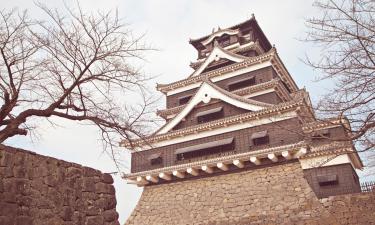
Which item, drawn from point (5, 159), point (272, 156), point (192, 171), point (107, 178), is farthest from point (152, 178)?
point (5, 159)

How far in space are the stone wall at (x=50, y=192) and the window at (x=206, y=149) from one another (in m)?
9.99

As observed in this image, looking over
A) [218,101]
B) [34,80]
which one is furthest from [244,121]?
[34,80]

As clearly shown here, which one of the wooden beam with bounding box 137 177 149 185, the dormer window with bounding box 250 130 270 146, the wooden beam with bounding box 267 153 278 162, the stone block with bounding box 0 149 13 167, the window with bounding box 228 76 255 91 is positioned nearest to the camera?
the stone block with bounding box 0 149 13 167

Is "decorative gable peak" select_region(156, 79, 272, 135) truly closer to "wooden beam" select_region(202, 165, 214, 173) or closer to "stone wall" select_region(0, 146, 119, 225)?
"wooden beam" select_region(202, 165, 214, 173)

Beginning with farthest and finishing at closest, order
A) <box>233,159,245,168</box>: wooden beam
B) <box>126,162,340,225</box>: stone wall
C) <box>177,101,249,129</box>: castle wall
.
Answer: <box>177,101,249,129</box>: castle wall, <box>233,159,245,168</box>: wooden beam, <box>126,162,340,225</box>: stone wall

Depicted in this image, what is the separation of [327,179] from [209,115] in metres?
6.32

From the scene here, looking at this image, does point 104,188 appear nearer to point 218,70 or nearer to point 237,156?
point 237,156

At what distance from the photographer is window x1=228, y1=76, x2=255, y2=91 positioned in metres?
19.5

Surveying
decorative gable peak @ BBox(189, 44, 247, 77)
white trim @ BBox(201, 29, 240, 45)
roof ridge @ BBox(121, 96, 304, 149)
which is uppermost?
white trim @ BBox(201, 29, 240, 45)

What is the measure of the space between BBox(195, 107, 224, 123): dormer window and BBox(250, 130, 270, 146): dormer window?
2.69m

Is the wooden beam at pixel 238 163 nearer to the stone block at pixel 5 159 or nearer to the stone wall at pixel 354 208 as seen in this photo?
the stone wall at pixel 354 208

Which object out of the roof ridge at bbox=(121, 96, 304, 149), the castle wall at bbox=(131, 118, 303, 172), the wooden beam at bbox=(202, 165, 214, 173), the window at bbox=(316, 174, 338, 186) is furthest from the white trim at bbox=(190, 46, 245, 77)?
the window at bbox=(316, 174, 338, 186)

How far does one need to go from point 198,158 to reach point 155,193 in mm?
2796

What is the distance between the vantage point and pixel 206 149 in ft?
52.6
